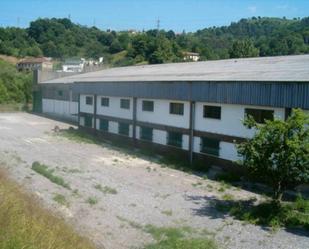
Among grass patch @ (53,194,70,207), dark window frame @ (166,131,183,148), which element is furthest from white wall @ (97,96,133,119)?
grass patch @ (53,194,70,207)

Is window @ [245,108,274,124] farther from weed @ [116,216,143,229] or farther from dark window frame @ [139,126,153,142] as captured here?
dark window frame @ [139,126,153,142]

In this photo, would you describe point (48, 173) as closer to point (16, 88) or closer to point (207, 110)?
point (207, 110)

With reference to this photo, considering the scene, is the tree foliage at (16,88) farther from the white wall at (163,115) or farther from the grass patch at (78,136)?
the white wall at (163,115)

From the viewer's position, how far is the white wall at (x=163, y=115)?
1014 inches

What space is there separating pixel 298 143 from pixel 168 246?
561cm

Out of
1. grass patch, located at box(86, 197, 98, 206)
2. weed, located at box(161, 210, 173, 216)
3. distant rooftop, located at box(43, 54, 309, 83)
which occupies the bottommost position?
weed, located at box(161, 210, 173, 216)

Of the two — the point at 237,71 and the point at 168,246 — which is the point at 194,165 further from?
the point at 168,246

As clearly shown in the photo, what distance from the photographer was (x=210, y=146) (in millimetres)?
24000

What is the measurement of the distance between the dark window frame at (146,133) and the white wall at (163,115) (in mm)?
564

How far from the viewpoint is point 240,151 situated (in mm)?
16141

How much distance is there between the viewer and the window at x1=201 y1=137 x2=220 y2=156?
23.6 metres

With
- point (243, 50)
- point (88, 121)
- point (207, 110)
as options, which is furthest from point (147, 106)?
point (243, 50)

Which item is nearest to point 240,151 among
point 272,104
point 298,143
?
point 298,143

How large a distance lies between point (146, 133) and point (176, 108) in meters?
3.93
